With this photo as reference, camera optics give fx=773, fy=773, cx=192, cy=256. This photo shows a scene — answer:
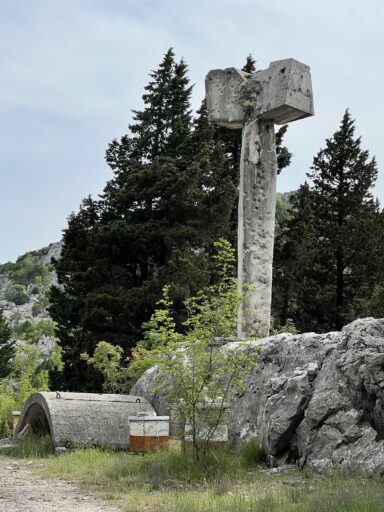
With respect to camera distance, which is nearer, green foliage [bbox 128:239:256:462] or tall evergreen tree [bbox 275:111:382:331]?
green foliage [bbox 128:239:256:462]

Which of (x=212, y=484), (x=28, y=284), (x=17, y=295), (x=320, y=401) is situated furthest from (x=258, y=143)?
(x=28, y=284)

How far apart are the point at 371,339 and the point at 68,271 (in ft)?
65.0

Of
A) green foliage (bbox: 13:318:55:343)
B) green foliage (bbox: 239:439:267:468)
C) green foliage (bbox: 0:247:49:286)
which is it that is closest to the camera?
green foliage (bbox: 239:439:267:468)

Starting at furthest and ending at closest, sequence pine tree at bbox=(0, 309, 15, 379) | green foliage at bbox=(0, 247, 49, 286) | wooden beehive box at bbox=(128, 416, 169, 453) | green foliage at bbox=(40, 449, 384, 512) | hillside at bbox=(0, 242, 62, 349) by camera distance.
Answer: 1. green foliage at bbox=(0, 247, 49, 286)
2. hillside at bbox=(0, 242, 62, 349)
3. pine tree at bbox=(0, 309, 15, 379)
4. wooden beehive box at bbox=(128, 416, 169, 453)
5. green foliage at bbox=(40, 449, 384, 512)

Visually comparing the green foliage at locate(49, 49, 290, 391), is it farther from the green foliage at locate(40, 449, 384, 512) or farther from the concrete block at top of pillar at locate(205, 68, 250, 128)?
the green foliage at locate(40, 449, 384, 512)

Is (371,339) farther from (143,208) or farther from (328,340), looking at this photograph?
(143,208)

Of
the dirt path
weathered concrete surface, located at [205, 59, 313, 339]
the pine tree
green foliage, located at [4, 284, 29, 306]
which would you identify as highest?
green foliage, located at [4, 284, 29, 306]

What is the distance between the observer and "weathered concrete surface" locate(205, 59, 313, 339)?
12836 mm

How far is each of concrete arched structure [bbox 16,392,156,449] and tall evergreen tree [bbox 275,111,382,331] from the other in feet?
50.7

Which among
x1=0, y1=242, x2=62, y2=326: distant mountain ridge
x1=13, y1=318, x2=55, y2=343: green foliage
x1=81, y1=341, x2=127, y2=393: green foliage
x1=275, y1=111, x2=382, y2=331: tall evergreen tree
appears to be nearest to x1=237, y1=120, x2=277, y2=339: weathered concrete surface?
x1=81, y1=341, x2=127, y2=393: green foliage

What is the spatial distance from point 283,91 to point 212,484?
7.27 meters

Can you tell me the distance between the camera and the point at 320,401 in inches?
346

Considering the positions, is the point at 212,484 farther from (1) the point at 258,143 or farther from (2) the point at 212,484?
(1) the point at 258,143

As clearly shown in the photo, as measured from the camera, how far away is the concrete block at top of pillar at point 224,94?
13.6 meters
